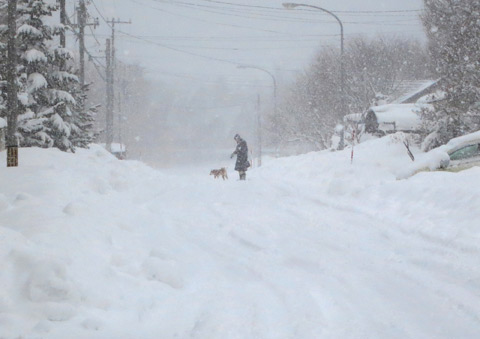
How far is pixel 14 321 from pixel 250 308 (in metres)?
1.95

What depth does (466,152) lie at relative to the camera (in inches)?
478

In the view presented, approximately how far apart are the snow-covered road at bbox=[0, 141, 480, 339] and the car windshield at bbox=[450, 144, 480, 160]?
2986mm

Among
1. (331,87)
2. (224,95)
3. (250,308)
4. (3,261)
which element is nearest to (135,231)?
(3,261)

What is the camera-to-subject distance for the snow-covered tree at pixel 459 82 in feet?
57.5

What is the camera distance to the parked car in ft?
39.0

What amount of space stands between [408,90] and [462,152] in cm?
2958

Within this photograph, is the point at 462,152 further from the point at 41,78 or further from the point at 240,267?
the point at 41,78

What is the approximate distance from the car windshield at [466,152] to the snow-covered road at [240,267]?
Answer: 9.80 ft

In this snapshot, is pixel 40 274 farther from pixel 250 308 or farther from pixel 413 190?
pixel 413 190

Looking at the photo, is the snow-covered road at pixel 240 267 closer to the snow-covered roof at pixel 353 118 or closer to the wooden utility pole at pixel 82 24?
the wooden utility pole at pixel 82 24

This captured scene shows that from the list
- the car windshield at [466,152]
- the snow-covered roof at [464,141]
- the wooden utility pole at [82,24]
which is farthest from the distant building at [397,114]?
the wooden utility pole at [82,24]

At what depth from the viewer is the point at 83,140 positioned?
22797mm

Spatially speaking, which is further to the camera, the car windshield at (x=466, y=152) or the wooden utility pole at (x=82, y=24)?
the wooden utility pole at (x=82, y=24)

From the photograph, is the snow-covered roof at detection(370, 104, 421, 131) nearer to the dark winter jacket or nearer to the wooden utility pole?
the dark winter jacket
